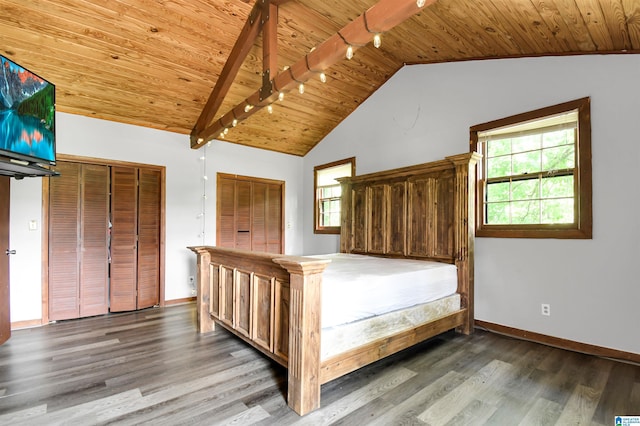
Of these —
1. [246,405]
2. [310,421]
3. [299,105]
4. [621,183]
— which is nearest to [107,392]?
[246,405]

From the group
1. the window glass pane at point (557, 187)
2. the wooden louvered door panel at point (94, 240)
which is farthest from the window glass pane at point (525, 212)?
the wooden louvered door panel at point (94, 240)

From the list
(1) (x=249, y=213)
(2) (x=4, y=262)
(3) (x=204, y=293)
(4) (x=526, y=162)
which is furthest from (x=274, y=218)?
(4) (x=526, y=162)

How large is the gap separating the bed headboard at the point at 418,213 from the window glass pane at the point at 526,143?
0.44 metres

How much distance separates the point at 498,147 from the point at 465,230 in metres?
1.01

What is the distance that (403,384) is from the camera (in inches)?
86.3

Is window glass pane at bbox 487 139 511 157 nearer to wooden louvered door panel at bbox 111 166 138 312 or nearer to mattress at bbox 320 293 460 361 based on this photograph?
mattress at bbox 320 293 460 361

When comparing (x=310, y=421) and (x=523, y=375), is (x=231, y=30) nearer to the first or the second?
(x=310, y=421)

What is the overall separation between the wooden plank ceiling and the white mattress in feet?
7.21

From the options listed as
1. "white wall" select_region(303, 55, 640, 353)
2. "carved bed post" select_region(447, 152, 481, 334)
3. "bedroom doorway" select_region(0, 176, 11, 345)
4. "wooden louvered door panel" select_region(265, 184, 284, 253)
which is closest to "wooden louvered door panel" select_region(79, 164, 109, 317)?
"bedroom doorway" select_region(0, 176, 11, 345)

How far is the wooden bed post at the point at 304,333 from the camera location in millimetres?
1836

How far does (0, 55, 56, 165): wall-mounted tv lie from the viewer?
193 centimetres

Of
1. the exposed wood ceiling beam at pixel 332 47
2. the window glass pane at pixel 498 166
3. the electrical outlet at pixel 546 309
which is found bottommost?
the electrical outlet at pixel 546 309

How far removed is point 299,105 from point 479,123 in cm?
246

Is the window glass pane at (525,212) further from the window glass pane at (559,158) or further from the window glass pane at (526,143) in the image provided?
the window glass pane at (526,143)
